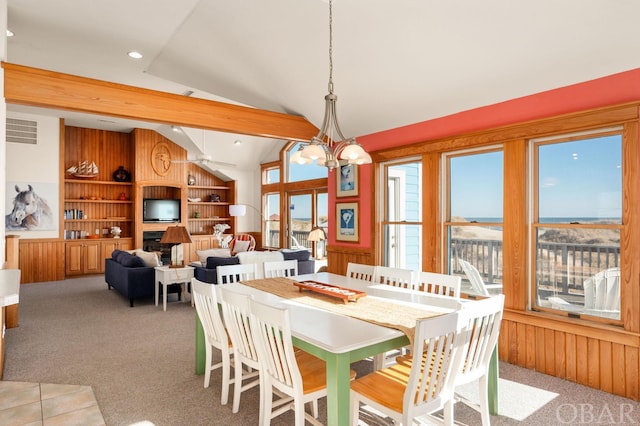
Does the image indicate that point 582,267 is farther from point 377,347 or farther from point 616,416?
point 377,347

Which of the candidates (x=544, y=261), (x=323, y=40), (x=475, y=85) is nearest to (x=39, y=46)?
(x=323, y=40)

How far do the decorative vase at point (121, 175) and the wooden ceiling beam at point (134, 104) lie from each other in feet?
18.3

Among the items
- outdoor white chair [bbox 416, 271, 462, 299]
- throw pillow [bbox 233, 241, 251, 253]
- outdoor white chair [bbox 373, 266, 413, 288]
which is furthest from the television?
outdoor white chair [bbox 416, 271, 462, 299]

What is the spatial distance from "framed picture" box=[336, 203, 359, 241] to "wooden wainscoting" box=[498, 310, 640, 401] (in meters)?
2.24

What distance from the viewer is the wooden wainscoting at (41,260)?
7516 millimetres

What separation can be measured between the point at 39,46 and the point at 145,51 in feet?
3.99

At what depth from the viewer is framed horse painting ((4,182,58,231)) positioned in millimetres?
7344

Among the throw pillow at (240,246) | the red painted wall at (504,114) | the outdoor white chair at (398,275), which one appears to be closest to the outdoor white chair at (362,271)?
the outdoor white chair at (398,275)

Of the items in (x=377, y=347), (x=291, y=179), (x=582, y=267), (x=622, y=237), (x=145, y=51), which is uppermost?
(x=145, y=51)

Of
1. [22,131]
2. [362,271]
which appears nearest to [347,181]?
[362,271]

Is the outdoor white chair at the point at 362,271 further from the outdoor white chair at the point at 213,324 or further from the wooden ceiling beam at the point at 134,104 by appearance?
the wooden ceiling beam at the point at 134,104

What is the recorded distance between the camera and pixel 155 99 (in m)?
4.13

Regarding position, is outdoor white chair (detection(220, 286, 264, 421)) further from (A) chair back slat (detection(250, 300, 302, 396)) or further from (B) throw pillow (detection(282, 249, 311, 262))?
(B) throw pillow (detection(282, 249, 311, 262))

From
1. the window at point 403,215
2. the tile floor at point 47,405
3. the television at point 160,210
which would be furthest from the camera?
the television at point 160,210
